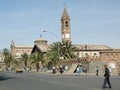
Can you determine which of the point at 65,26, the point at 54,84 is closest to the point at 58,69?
the point at 54,84

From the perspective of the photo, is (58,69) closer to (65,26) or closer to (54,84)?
(54,84)

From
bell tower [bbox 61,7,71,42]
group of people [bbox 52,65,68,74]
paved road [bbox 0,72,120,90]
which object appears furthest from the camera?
bell tower [bbox 61,7,71,42]

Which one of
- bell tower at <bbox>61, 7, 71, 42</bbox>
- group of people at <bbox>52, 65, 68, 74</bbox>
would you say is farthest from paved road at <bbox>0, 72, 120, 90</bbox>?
bell tower at <bbox>61, 7, 71, 42</bbox>

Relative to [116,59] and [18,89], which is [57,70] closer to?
[116,59]

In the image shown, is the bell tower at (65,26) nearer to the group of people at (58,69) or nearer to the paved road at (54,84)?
the group of people at (58,69)

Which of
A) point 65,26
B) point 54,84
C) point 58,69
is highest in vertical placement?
point 65,26

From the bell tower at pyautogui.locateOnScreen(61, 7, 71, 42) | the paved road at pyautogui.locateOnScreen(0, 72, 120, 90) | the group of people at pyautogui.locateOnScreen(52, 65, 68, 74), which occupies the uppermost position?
the bell tower at pyautogui.locateOnScreen(61, 7, 71, 42)

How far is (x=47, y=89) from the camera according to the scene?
75.6 ft

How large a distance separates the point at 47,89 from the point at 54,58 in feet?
207

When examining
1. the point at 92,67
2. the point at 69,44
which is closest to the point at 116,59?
the point at 92,67

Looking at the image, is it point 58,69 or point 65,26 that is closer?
point 58,69

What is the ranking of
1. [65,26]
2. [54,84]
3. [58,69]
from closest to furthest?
1. [54,84]
2. [58,69]
3. [65,26]

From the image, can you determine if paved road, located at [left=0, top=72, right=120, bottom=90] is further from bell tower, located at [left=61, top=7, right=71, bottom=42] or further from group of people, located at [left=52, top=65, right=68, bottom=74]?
bell tower, located at [left=61, top=7, right=71, bottom=42]

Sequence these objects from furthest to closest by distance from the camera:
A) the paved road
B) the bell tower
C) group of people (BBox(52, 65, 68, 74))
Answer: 1. the bell tower
2. group of people (BBox(52, 65, 68, 74))
3. the paved road
